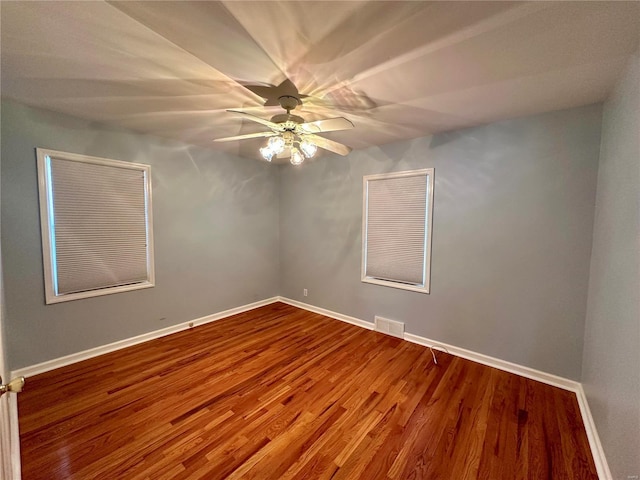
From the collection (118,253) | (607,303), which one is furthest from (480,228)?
(118,253)

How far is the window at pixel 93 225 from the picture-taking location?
233cm

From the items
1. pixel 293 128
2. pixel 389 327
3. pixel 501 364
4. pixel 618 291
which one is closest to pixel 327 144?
pixel 293 128

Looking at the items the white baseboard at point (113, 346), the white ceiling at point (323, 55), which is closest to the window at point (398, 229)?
the white ceiling at point (323, 55)

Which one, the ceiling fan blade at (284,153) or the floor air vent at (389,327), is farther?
the floor air vent at (389,327)

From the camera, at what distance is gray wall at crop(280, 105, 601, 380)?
2102mm

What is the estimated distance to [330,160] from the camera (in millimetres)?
3652

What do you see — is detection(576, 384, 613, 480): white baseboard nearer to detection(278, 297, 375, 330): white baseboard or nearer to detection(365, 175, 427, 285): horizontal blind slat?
detection(365, 175, 427, 285): horizontal blind slat

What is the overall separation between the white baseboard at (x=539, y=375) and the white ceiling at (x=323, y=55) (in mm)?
2335

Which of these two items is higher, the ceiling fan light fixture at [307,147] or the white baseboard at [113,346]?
the ceiling fan light fixture at [307,147]

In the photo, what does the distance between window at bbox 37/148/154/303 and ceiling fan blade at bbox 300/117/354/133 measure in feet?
7.05

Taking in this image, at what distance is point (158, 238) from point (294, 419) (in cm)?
252

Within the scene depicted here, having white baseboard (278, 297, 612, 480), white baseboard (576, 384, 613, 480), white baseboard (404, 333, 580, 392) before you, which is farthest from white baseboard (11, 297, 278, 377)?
white baseboard (576, 384, 613, 480)

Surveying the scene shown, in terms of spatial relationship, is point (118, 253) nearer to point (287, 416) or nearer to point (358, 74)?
point (287, 416)

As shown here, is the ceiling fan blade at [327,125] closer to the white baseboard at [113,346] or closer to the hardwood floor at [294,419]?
the hardwood floor at [294,419]
